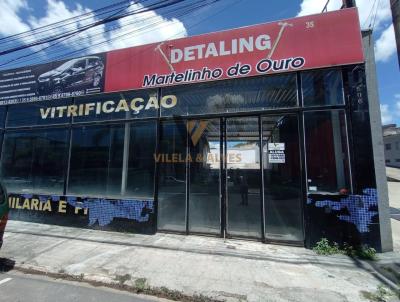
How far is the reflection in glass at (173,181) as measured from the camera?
8039 mm

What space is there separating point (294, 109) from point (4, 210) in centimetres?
668

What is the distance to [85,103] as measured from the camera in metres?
9.28

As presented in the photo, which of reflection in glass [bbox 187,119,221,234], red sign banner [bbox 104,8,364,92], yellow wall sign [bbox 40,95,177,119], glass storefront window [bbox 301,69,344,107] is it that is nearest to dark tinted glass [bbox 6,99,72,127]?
yellow wall sign [bbox 40,95,177,119]

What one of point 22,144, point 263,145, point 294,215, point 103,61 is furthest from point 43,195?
point 294,215

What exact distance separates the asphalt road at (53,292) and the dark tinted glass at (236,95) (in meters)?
4.94

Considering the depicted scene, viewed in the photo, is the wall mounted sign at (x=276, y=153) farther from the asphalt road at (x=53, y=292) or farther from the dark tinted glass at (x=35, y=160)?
the dark tinted glass at (x=35, y=160)

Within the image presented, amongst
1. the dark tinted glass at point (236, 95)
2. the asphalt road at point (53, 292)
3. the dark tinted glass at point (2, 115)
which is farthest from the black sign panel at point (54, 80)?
the asphalt road at point (53, 292)

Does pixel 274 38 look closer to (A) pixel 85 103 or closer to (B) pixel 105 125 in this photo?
(B) pixel 105 125

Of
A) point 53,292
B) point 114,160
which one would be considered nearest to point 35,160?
point 114,160

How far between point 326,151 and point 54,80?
8801mm

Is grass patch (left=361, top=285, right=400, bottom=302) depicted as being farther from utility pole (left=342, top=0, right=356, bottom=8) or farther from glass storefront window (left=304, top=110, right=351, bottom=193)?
utility pole (left=342, top=0, right=356, bottom=8)

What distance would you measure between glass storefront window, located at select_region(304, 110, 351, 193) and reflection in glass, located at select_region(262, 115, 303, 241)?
11.9 inches

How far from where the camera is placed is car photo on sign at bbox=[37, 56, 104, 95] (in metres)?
9.17

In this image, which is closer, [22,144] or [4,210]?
[4,210]
